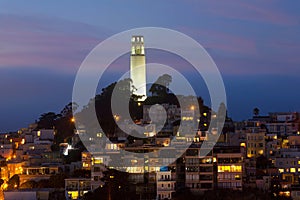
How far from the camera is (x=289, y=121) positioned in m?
30.4

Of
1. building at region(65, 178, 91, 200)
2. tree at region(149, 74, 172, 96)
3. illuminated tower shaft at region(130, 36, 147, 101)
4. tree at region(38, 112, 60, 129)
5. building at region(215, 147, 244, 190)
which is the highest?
illuminated tower shaft at region(130, 36, 147, 101)

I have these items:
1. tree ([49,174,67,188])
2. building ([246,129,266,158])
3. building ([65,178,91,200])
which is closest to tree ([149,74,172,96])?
building ([246,129,266,158])

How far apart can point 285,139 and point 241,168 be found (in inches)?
234

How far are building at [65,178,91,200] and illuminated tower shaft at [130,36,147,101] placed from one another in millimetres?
11063

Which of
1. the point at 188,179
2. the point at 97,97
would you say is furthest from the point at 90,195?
the point at 97,97

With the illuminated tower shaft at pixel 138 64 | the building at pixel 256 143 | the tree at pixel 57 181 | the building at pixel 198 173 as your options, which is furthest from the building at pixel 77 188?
the illuminated tower shaft at pixel 138 64

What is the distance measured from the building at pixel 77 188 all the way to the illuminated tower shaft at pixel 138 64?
11.1 metres

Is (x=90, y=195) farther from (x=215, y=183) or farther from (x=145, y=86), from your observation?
(x=145, y=86)

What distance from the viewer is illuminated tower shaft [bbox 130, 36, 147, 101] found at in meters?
33.0

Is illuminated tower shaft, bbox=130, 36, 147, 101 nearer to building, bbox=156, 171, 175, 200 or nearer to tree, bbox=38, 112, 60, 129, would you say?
tree, bbox=38, 112, 60, 129

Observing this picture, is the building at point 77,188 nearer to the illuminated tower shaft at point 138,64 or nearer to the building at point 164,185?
the building at point 164,185

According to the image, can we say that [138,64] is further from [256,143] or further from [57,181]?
[57,181]

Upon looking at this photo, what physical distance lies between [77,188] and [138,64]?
1265 centimetres

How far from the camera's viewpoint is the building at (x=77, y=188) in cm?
2202
